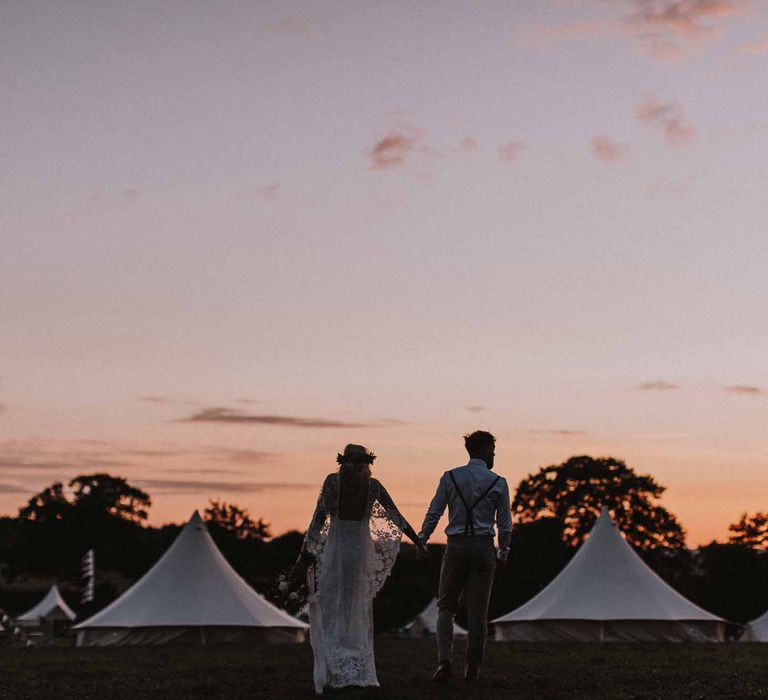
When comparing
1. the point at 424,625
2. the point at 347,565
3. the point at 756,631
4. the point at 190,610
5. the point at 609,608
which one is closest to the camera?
the point at 347,565

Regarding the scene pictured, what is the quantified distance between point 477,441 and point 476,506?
1.98 ft

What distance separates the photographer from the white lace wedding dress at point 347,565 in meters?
11.2

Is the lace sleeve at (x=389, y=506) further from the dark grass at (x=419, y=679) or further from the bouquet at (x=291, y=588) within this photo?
the dark grass at (x=419, y=679)

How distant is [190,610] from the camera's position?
33812mm

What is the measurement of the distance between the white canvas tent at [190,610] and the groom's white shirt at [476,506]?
23.3 metres

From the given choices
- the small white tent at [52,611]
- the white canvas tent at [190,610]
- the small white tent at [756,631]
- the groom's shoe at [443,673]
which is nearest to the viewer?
the groom's shoe at [443,673]

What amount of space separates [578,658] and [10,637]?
3619 cm

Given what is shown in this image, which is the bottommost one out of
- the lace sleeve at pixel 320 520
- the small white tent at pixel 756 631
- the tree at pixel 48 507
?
the small white tent at pixel 756 631

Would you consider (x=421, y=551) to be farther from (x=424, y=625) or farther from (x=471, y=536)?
(x=424, y=625)

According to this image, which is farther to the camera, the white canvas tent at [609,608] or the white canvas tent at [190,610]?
the white canvas tent at [609,608]

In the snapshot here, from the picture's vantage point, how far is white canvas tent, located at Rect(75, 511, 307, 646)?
33531mm

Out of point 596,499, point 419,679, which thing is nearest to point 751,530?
point 596,499

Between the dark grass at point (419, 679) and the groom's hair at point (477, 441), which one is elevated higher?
the groom's hair at point (477, 441)

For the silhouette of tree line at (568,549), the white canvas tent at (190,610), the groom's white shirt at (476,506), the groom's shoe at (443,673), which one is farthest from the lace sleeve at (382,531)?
the silhouette of tree line at (568,549)
